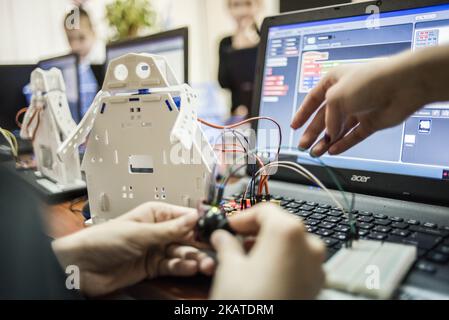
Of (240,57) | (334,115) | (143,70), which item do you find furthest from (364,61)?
(240,57)

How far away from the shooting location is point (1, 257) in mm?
425

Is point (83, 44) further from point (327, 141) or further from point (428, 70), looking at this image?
point (428, 70)

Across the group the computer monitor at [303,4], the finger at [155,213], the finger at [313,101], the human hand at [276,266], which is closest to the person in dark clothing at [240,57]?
the computer monitor at [303,4]

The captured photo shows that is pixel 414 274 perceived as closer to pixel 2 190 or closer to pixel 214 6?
pixel 2 190

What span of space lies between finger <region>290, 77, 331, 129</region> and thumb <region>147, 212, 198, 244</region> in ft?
0.78

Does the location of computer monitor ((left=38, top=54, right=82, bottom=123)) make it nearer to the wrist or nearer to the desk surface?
the desk surface

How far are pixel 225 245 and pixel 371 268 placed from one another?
0.54ft

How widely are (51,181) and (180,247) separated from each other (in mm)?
494

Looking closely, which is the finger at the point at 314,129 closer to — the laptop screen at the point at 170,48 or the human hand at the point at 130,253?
the human hand at the point at 130,253

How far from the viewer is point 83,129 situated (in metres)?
0.57

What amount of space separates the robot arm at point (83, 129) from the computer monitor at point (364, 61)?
1.04ft

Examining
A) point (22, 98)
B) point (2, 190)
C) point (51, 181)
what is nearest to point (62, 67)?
point (22, 98)

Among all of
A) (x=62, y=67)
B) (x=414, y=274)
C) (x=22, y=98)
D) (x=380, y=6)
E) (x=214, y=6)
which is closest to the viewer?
(x=414, y=274)

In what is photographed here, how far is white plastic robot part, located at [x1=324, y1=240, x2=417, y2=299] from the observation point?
1.21 feet
